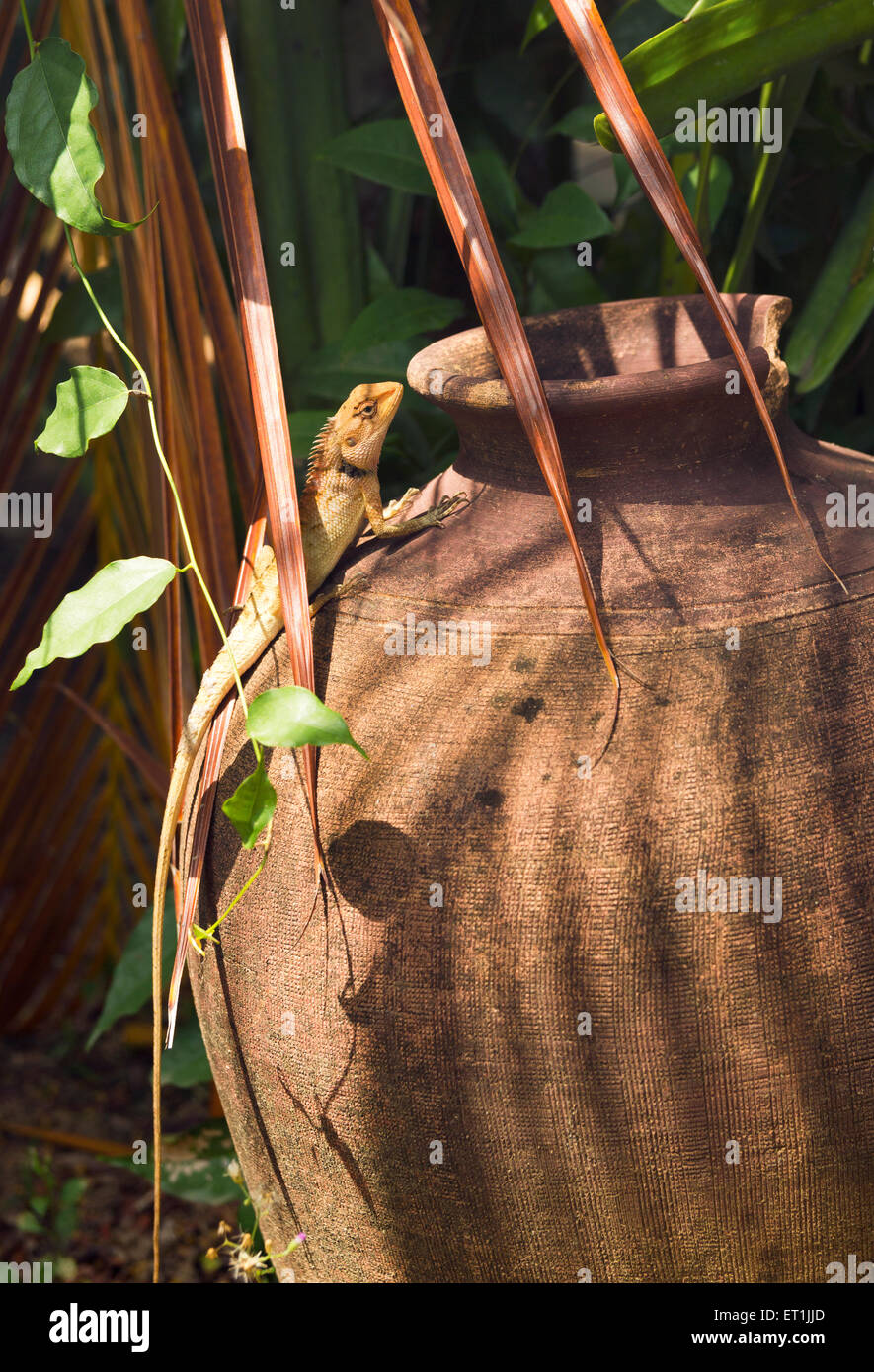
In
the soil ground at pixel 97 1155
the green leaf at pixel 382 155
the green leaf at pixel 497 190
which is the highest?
the green leaf at pixel 382 155

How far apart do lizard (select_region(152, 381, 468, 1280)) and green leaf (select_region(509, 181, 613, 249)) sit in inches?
23.7

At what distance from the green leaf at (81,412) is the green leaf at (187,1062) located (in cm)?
115

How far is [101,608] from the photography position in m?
1.23

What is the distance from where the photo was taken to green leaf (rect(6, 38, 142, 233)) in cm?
124

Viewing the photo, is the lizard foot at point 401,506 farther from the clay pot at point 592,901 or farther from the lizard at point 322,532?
the clay pot at point 592,901

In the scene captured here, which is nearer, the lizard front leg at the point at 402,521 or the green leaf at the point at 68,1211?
the lizard front leg at the point at 402,521

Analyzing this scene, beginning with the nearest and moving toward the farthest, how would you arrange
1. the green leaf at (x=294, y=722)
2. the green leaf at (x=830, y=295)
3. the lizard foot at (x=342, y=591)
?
the green leaf at (x=294, y=722) → the lizard foot at (x=342, y=591) → the green leaf at (x=830, y=295)

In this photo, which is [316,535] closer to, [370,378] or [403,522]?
[403,522]

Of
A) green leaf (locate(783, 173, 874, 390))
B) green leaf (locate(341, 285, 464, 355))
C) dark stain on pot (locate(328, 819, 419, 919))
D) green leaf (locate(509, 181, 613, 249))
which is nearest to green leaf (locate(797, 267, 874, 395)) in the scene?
green leaf (locate(783, 173, 874, 390))

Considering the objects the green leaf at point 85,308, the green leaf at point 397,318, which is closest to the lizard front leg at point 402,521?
the green leaf at point 397,318

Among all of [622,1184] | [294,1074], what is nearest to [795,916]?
[622,1184]

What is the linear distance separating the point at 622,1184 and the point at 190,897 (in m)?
0.52

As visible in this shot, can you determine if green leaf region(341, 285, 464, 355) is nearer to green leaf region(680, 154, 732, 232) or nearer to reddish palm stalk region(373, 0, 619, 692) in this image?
green leaf region(680, 154, 732, 232)

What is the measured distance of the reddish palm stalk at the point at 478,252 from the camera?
1181mm
